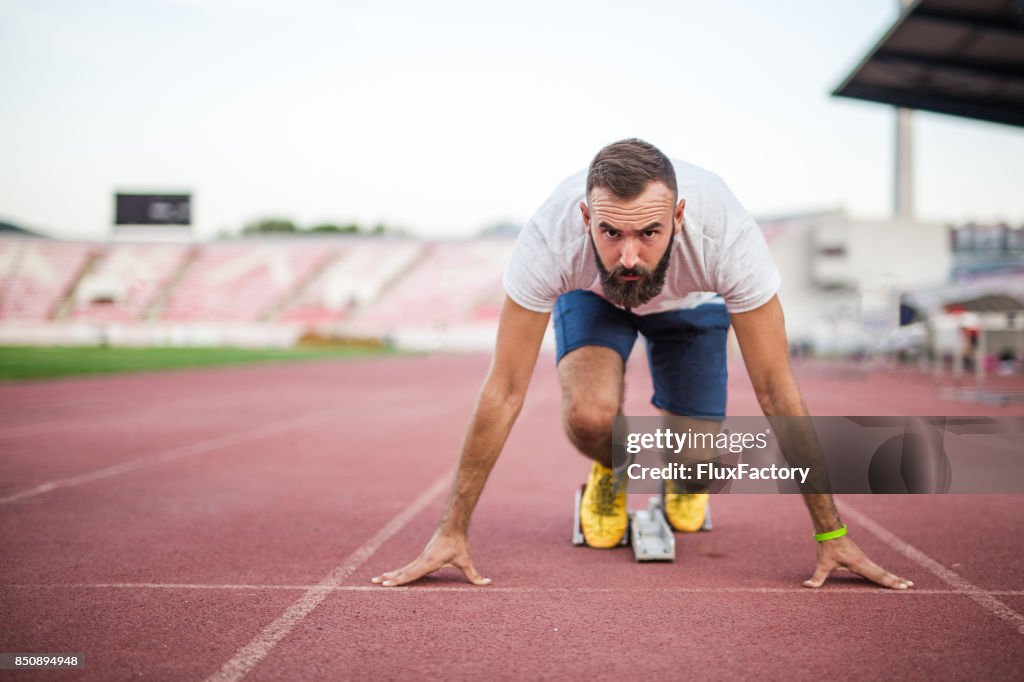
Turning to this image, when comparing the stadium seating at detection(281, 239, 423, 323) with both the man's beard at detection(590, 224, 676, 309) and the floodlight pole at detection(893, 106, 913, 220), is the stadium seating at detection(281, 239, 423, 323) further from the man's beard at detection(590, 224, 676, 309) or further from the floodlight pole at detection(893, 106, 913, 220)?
the man's beard at detection(590, 224, 676, 309)

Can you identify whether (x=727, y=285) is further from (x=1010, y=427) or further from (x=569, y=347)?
(x=1010, y=427)

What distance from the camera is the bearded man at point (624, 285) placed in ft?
10.4

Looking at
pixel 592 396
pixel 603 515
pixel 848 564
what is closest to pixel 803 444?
pixel 848 564

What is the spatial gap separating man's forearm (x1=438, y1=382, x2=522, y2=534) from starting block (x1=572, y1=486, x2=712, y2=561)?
99cm

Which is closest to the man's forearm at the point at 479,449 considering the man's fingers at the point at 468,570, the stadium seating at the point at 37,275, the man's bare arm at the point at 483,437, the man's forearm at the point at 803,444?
the man's bare arm at the point at 483,437

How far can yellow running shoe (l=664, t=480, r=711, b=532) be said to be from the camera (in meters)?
4.85

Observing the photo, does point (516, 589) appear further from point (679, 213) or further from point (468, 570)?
point (679, 213)

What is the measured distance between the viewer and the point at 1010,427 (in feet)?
33.7

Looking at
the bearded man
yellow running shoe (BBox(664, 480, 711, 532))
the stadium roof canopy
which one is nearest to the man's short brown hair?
the bearded man

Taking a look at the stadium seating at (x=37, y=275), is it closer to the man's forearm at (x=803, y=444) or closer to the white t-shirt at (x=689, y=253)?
the white t-shirt at (x=689, y=253)

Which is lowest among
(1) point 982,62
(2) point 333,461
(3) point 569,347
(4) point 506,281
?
(2) point 333,461

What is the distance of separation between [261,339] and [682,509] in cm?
4699

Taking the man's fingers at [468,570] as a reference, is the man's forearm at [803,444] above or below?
above

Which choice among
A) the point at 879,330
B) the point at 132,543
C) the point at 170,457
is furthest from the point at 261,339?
the point at 132,543
